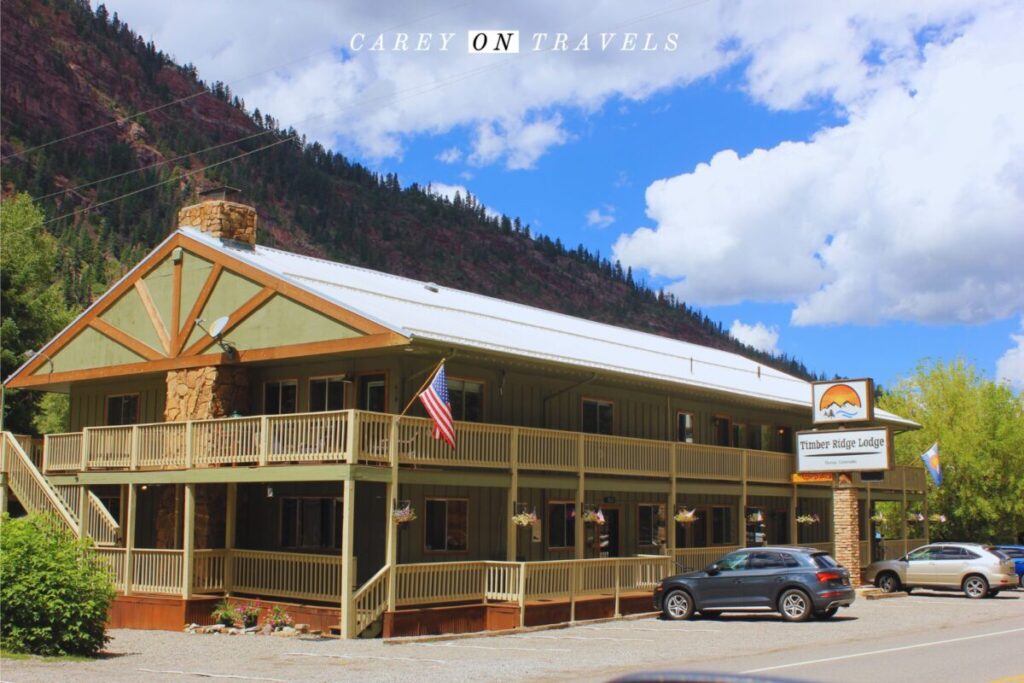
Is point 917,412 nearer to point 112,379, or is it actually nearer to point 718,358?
point 718,358

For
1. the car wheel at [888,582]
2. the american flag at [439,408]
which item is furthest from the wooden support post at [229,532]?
the car wheel at [888,582]

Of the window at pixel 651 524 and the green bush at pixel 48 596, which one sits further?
the window at pixel 651 524

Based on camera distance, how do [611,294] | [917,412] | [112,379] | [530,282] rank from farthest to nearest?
[611,294], [530,282], [917,412], [112,379]

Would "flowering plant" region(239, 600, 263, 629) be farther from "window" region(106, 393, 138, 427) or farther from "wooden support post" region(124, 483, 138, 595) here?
"window" region(106, 393, 138, 427)

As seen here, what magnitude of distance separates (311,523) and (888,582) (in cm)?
1766

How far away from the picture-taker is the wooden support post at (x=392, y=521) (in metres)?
22.5

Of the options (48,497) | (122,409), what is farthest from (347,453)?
(122,409)

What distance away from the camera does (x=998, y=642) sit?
19797 mm

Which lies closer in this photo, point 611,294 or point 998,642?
point 998,642

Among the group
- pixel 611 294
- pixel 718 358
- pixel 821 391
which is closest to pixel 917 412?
pixel 718 358

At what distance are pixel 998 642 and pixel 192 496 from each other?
16.0 meters

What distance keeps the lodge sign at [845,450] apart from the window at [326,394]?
15.3 m

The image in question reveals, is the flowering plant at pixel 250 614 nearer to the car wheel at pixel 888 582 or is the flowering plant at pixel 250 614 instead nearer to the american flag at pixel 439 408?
the american flag at pixel 439 408

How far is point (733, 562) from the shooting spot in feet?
83.8
